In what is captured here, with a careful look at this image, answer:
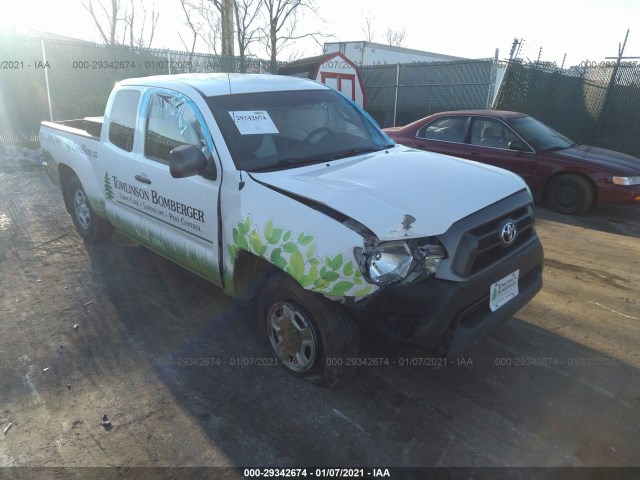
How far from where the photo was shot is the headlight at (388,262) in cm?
253

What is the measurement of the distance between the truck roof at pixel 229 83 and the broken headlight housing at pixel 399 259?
1.87m

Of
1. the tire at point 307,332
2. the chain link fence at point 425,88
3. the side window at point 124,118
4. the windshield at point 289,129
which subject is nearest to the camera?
the tire at point 307,332

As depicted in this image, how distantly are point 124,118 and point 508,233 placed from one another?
3493 millimetres

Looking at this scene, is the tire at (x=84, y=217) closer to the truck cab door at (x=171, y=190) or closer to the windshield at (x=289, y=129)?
the truck cab door at (x=171, y=190)

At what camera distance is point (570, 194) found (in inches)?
284

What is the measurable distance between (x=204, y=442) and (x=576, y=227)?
5.94 metres

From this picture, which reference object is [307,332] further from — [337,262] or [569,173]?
[569,173]

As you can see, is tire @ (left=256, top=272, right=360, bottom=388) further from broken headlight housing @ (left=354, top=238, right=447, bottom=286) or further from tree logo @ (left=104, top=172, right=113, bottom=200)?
tree logo @ (left=104, top=172, right=113, bottom=200)

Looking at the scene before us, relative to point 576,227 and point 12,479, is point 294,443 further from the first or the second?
point 576,227

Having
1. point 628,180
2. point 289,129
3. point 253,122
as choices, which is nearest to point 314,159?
point 289,129

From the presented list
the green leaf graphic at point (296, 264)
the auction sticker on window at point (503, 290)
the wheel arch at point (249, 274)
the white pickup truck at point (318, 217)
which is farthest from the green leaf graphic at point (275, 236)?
the auction sticker on window at point (503, 290)

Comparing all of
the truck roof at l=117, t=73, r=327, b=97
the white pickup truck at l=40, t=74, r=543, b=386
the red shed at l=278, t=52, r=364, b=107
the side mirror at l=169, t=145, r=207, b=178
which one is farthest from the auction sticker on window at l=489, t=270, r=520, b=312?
the red shed at l=278, t=52, r=364, b=107

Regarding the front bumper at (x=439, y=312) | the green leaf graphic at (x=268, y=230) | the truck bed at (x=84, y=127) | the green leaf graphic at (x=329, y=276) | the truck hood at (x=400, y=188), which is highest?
the truck hood at (x=400, y=188)

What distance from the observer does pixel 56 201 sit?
756cm
